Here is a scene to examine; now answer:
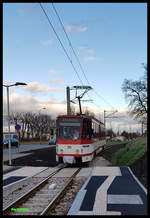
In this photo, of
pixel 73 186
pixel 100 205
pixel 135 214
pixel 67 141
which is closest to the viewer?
pixel 135 214

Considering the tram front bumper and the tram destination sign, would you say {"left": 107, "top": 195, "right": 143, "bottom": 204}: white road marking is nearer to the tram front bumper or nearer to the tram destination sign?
the tram front bumper

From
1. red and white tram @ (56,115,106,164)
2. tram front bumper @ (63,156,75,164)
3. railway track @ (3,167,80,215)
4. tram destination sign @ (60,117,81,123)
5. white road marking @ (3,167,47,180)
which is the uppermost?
tram destination sign @ (60,117,81,123)

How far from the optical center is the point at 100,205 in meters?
8.00

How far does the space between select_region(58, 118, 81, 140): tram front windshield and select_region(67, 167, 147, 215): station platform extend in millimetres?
4930

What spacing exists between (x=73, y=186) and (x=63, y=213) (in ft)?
13.0

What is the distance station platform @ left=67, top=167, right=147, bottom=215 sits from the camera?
24.5 ft

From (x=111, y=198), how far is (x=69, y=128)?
873 centimetres

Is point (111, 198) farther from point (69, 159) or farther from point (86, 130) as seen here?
point (86, 130)

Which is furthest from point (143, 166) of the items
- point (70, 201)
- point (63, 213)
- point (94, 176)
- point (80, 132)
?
point (63, 213)

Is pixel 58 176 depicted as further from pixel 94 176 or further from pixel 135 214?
pixel 135 214

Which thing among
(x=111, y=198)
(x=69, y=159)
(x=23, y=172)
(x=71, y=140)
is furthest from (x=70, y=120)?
(x=111, y=198)

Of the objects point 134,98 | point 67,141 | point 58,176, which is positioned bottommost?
point 58,176

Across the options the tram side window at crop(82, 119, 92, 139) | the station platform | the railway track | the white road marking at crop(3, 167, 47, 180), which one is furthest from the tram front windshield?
the railway track

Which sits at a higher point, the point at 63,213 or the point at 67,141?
the point at 67,141
